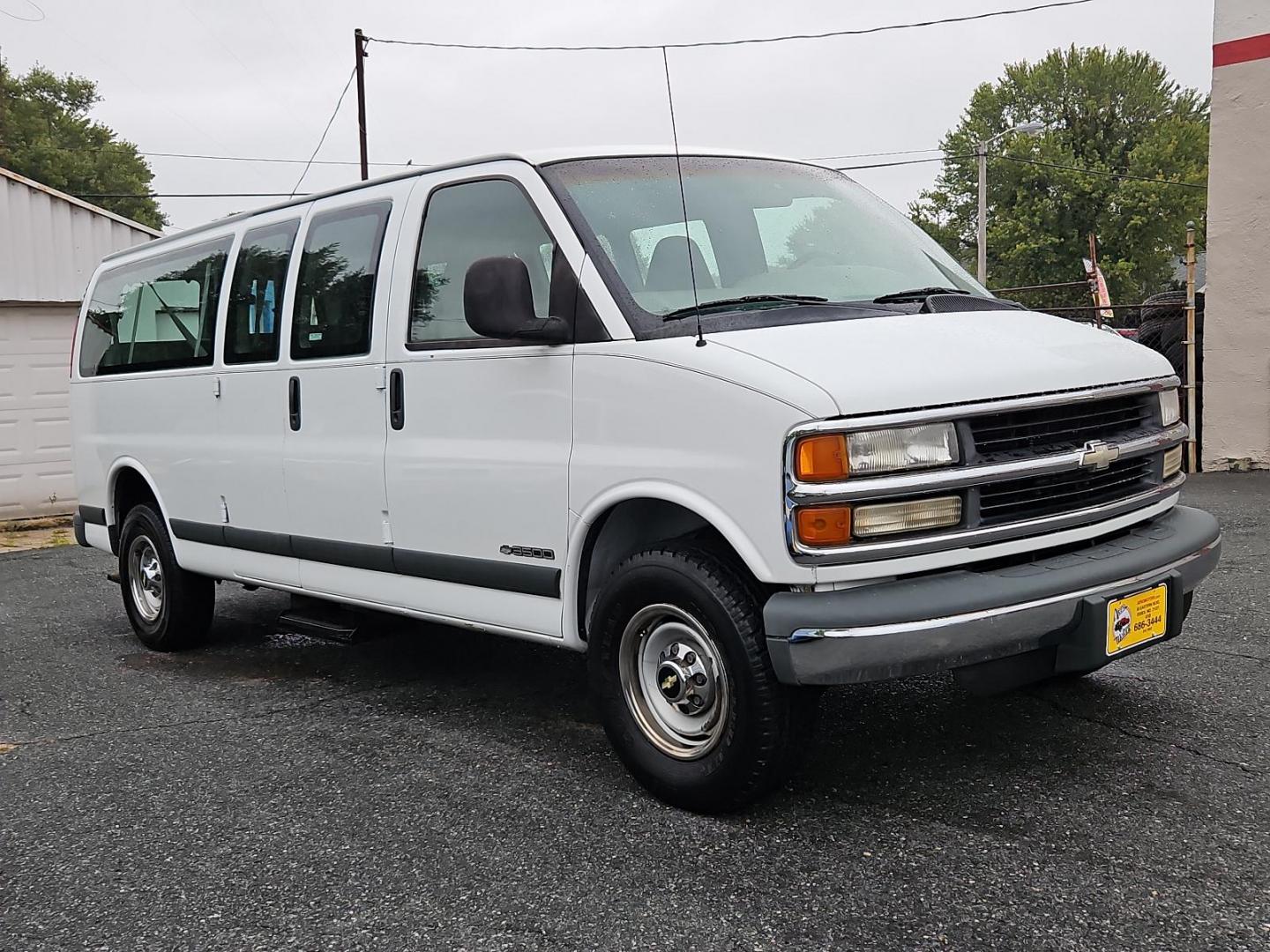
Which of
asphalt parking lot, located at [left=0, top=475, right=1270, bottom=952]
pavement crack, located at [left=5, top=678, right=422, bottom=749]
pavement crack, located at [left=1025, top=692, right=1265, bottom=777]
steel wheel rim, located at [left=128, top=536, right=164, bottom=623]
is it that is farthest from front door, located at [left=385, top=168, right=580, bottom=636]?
steel wheel rim, located at [left=128, top=536, right=164, bottom=623]

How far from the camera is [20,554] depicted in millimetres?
11500

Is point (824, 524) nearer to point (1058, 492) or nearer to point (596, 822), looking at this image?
point (1058, 492)

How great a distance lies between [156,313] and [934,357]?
4647 millimetres

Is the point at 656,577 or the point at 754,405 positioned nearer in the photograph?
the point at 754,405

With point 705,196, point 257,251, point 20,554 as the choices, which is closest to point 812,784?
point 705,196

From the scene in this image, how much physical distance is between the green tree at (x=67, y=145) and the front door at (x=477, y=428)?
186ft

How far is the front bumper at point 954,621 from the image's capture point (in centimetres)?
318

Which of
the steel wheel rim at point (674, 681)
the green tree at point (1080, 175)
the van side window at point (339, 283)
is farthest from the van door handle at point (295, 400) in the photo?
the green tree at point (1080, 175)

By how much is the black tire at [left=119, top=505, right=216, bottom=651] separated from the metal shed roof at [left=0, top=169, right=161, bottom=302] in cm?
895

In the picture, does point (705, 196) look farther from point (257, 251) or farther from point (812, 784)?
point (257, 251)

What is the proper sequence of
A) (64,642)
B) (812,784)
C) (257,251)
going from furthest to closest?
(64,642) → (257,251) → (812,784)

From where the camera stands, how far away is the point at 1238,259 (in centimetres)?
1129

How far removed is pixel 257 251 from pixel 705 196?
242cm

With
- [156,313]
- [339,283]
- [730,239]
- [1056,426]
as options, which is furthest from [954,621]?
[156,313]
